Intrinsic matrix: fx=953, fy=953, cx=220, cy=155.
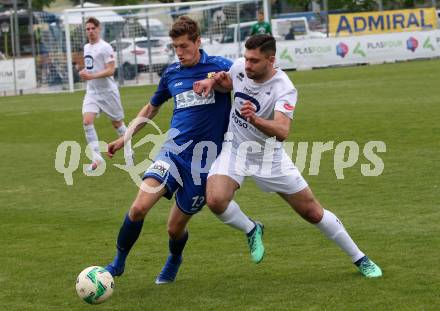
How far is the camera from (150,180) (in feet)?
24.4

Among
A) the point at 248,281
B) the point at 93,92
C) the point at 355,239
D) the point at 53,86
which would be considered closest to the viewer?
the point at 248,281

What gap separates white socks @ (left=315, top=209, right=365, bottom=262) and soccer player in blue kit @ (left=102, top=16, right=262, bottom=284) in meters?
0.56

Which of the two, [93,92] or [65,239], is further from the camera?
[93,92]

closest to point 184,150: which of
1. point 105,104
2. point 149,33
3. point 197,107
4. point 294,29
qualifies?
point 197,107

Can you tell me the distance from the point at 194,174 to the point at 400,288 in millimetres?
1830

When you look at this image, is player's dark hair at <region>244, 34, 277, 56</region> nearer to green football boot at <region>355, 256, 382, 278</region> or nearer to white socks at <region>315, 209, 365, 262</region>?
white socks at <region>315, 209, 365, 262</region>

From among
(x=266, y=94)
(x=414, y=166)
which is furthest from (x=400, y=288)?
(x=414, y=166)

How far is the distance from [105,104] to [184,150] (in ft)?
27.4

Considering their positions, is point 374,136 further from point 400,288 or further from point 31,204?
point 400,288

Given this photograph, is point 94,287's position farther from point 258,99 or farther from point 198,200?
point 258,99

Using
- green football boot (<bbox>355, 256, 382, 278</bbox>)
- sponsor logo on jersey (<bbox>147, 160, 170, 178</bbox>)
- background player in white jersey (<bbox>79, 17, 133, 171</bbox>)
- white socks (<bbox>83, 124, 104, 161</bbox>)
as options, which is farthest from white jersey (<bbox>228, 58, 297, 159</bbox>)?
background player in white jersey (<bbox>79, 17, 133, 171</bbox>)

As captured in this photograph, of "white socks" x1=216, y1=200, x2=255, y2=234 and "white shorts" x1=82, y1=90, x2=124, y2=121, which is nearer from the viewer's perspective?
"white socks" x1=216, y1=200, x2=255, y2=234

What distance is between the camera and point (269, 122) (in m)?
6.95

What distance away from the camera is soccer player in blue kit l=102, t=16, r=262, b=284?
24.5 feet
